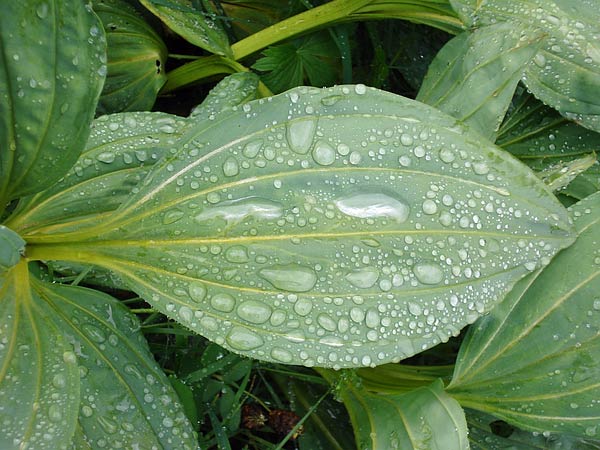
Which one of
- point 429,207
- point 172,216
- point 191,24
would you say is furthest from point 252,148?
point 191,24

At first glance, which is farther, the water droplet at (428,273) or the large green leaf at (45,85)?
the water droplet at (428,273)

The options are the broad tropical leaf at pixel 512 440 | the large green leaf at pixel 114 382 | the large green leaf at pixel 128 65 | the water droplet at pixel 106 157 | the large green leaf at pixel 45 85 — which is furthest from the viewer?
the large green leaf at pixel 128 65

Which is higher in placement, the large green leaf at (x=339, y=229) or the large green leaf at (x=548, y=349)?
the large green leaf at (x=339, y=229)

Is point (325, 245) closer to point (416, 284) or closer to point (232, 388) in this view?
point (416, 284)

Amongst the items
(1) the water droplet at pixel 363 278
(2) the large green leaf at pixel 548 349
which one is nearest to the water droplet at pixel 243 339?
(1) the water droplet at pixel 363 278

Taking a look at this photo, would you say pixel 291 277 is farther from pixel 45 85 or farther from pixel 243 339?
pixel 45 85

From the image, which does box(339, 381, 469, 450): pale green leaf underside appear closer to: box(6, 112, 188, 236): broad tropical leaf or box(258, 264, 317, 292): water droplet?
box(258, 264, 317, 292): water droplet

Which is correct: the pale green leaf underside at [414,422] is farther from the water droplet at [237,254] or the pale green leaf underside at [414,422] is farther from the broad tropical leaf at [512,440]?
the water droplet at [237,254]
